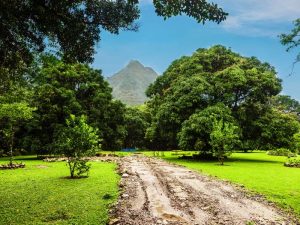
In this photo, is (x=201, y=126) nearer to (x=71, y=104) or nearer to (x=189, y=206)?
(x=71, y=104)

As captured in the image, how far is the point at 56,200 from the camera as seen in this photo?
49.7 feet

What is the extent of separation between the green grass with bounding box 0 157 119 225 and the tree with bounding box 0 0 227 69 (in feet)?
19.4

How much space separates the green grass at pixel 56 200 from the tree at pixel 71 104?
2088 centimetres

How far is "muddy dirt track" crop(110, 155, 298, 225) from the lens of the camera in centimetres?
1182

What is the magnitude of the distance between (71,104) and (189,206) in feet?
114

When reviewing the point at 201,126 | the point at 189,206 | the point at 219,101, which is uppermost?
the point at 219,101

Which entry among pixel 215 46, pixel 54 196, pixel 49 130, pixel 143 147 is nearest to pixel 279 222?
pixel 54 196

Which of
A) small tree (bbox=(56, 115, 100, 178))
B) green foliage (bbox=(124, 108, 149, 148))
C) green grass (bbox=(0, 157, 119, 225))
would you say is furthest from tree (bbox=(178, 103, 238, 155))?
green foliage (bbox=(124, 108, 149, 148))

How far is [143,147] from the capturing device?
8719 cm

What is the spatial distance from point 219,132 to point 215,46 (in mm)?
21081

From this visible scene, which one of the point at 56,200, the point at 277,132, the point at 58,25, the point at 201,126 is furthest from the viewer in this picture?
the point at 277,132

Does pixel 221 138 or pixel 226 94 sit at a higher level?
pixel 226 94

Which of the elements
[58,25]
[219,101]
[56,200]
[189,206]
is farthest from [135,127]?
[58,25]

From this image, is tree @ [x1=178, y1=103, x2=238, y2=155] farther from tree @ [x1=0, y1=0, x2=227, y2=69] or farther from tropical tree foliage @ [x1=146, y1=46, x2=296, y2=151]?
tree @ [x1=0, y1=0, x2=227, y2=69]
